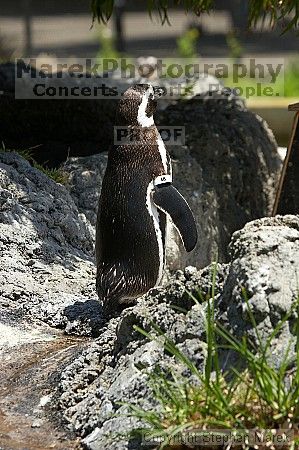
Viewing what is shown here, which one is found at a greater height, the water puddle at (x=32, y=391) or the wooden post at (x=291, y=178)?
the wooden post at (x=291, y=178)

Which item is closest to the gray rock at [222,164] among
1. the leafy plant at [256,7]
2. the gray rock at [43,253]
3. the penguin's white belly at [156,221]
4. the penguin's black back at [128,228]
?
the leafy plant at [256,7]

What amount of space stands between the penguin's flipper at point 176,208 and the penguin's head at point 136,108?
35 centimetres

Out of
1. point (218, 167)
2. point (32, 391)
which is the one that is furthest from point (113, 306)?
point (218, 167)

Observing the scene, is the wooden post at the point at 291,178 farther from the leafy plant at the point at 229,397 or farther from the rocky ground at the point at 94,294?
the leafy plant at the point at 229,397

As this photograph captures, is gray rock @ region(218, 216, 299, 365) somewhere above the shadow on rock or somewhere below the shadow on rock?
above

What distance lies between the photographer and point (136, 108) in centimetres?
503

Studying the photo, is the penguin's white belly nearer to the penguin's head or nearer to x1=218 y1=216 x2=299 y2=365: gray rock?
the penguin's head

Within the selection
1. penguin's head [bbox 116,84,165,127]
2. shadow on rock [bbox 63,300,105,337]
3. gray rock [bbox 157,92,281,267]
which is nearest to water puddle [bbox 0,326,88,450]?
shadow on rock [bbox 63,300,105,337]

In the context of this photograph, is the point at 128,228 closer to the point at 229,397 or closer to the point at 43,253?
the point at 43,253

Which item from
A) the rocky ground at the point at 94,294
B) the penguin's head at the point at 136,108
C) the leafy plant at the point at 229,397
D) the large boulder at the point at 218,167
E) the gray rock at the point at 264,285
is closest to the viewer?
the leafy plant at the point at 229,397

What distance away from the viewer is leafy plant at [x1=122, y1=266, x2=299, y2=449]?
3125 mm

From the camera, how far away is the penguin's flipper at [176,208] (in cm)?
496

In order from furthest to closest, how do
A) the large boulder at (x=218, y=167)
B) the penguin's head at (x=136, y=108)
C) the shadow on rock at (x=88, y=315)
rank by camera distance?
the large boulder at (x=218, y=167)
the penguin's head at (x=136, y=108)
the shadow on rock at (x=88, y=315)

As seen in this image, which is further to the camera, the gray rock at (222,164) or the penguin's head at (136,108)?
the gray rock at (222,164)
